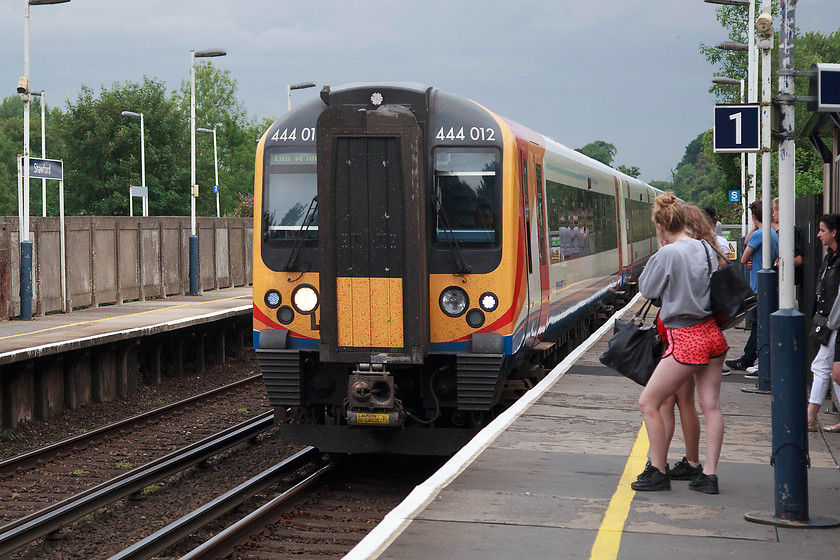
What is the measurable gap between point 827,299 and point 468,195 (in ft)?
9.82

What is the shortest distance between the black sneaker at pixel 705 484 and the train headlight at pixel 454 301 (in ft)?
10.5

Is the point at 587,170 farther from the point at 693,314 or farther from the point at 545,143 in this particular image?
the point at 693,314

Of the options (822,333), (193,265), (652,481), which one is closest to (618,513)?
(652,481)

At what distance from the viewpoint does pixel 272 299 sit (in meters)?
9.81

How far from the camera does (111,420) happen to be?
15.3 m

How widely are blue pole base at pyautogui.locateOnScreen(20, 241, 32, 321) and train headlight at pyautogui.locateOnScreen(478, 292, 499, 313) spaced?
12.2 m

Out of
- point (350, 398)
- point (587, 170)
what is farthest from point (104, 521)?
point (587, 170)

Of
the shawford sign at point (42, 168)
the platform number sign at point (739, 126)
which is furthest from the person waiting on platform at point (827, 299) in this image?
the shawford sign at point (42, 168)

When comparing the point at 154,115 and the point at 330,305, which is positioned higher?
the point at 154,115

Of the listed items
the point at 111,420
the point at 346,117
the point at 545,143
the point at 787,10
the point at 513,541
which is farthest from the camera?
the point at 111,420

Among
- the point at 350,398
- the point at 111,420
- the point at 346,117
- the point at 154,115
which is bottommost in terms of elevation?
the point at 111,420

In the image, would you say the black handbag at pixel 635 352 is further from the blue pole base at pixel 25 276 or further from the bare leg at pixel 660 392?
the blue pole base at pixel 25 276

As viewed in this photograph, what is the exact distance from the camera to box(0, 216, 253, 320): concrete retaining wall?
20.0m

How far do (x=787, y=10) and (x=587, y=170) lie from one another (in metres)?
10.8
